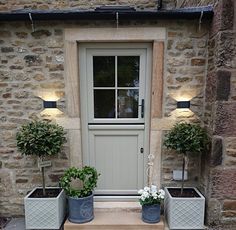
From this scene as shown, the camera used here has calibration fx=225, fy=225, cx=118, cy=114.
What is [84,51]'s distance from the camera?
117 inches

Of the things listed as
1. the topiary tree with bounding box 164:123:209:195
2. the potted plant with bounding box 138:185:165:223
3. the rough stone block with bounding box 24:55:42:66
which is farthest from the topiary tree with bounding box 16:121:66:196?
the topiary tree with bounding box 164:123:209:195

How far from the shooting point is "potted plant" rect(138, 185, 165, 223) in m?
2.72

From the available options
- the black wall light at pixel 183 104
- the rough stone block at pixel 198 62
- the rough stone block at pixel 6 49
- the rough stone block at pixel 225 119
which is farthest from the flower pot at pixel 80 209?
the rough stone block at pixel 198 62

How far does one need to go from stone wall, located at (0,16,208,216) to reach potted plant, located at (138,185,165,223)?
1.38 ft

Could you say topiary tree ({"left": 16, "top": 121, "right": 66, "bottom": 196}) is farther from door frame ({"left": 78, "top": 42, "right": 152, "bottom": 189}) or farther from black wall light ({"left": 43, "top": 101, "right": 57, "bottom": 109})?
door frame ({"left": 78, "top": 42, "right": 152, "bottom": 189})

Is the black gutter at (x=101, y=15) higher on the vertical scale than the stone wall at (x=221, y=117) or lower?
higher

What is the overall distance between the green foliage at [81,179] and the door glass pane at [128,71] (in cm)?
124

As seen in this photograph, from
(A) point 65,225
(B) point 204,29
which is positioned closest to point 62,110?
(A) point 65,225

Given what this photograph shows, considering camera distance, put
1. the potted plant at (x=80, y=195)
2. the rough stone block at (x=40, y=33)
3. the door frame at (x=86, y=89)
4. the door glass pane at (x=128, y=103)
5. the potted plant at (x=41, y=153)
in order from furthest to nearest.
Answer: the door glass pane at (x=128, y=103) < the door frame at (x=86, y=89) < the rough stone block at (x=40, y=33) < the potted plant at (x=80, y=195) < the potted plant at (x=41, y=153)

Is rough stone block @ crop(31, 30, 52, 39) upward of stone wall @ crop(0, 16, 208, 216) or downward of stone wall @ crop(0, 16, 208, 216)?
upward

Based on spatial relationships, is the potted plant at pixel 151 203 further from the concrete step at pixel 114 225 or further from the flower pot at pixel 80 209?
the flower pot at pixel 80 209

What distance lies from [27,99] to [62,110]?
468 mm

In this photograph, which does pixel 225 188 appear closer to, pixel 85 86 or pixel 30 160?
pixel 85 86

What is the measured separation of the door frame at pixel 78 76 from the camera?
2805 millimetres
